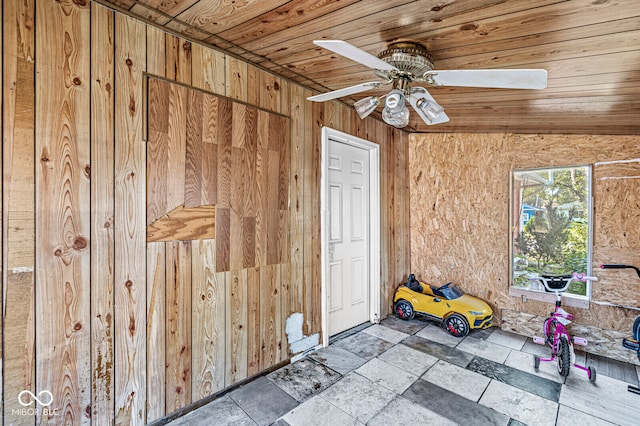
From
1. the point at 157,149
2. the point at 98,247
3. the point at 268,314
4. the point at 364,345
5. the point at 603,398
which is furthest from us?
the point at 364,345

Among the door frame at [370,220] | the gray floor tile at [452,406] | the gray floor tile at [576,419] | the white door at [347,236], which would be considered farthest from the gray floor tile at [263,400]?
the gray floor tile at [576,419]

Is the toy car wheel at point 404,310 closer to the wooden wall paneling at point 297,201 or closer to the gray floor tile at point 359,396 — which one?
the gray floor tile at point 359,396

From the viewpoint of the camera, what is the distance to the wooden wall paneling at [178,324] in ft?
6.41

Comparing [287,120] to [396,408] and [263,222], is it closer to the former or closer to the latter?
[263,222]

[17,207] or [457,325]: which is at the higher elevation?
[17,207]

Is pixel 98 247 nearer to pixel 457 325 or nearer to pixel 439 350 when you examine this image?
pixel 439 350

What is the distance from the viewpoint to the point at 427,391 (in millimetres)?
2322

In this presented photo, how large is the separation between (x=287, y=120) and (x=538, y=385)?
301 cm

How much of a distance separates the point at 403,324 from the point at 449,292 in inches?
26.6

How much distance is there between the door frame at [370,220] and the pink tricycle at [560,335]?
162 centimetres

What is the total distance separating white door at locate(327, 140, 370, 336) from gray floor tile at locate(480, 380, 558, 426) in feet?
4.97

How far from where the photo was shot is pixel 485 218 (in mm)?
3662

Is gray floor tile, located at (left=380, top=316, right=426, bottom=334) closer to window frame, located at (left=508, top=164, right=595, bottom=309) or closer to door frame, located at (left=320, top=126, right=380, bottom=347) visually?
door frame, located at (left=320, top=126, right=380, bottom=347)

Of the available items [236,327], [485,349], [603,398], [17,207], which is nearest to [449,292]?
[485,349]
